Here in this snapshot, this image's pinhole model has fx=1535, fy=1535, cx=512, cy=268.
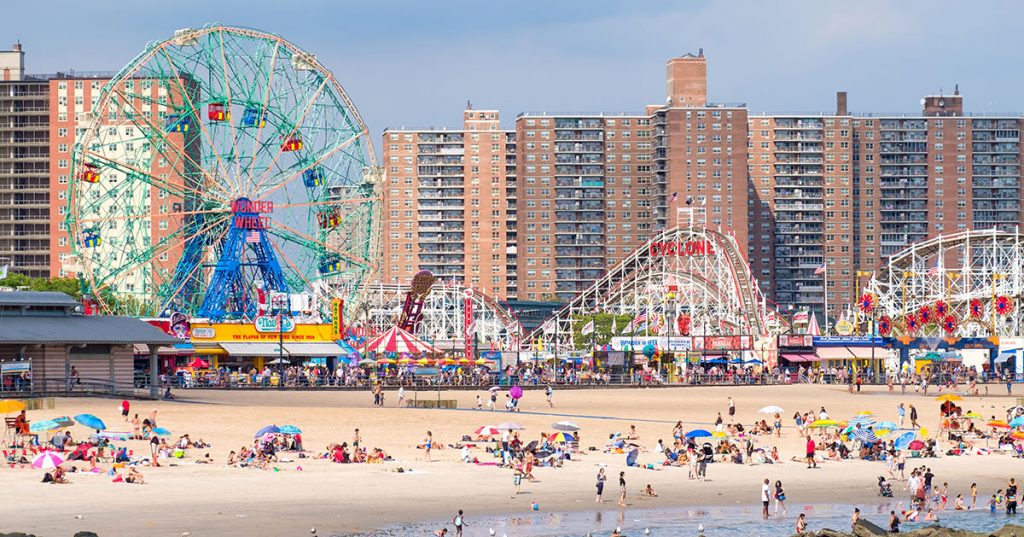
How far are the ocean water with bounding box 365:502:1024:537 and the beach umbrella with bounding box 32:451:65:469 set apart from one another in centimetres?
1077

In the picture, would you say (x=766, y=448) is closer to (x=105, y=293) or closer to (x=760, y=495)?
(x=760, y=495)

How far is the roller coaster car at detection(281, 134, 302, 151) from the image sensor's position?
337ft

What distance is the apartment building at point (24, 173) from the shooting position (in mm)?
162750

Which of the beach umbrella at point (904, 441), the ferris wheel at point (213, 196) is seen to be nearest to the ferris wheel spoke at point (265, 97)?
the ferris wheel at point (213, 196)

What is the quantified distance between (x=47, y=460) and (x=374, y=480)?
31.2ft

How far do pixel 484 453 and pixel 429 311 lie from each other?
127590mm

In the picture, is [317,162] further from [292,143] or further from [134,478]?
[134,478]

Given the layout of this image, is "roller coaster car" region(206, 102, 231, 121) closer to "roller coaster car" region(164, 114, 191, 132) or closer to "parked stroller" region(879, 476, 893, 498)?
"roller coaster car" region(164, 114, 191, 132)

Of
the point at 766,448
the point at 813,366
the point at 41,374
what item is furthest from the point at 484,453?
the point at 813,366

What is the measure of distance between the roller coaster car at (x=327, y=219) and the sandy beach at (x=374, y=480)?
31.8 meters

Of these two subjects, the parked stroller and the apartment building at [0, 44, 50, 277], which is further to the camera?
the apartment building at [0, 44, 50, 277]

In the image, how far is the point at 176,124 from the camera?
100312 mm

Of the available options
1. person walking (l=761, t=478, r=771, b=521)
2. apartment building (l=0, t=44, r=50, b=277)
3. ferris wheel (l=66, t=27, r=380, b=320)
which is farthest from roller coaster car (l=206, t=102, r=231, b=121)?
apartment building (l=0, t=44, r=50, b=277)

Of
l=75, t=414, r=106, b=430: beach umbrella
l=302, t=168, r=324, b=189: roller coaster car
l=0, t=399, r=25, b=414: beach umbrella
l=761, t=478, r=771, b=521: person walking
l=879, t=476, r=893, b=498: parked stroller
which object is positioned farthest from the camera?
l=302, t=168, r=324, b=189: roller coaster car
